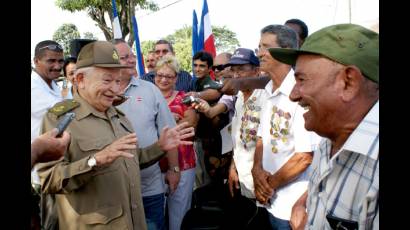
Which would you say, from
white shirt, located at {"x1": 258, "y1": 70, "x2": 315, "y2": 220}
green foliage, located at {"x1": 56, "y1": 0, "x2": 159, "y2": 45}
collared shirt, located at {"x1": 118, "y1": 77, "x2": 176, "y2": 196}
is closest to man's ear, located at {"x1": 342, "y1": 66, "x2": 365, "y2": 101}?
white shirt, located at {"x1": 258, "y1": 70, "x2": 315, "y2": 220}

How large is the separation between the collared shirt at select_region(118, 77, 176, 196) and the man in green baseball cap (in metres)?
1.88

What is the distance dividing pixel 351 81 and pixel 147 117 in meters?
2.16

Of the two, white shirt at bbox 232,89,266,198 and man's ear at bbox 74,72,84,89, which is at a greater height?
man's ear at bbox 74,72,84,89

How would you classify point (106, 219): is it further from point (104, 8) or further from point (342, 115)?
point (104, 8)

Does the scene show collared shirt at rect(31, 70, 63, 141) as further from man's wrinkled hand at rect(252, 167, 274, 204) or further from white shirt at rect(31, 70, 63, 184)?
man's wrinkled hand at rect(252, 167, 274, 204)

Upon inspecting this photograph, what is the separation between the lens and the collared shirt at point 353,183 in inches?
54.3

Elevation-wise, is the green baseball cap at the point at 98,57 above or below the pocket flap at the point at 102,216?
above

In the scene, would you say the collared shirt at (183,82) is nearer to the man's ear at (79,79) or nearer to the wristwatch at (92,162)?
the man's ear at (79,79)

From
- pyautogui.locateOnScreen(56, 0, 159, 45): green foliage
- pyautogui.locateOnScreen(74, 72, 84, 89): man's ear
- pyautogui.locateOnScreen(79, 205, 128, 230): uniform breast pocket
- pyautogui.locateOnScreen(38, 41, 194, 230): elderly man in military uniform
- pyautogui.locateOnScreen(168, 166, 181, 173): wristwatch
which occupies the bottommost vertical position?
pyautogui.locateOnScreen(79, 205, 128, 230): uniform breast pocket

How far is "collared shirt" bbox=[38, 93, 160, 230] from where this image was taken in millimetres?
2268

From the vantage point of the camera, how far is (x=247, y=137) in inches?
129

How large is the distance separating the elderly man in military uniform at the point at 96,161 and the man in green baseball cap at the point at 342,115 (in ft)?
3.33

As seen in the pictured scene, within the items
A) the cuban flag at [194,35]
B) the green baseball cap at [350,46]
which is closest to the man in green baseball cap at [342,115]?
the green baseball cap at [350,46]

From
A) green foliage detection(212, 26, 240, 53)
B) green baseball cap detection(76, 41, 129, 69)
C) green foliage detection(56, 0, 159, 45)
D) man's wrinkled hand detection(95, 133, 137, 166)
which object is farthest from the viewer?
green foliage detection(212, 26, 240, 53)
